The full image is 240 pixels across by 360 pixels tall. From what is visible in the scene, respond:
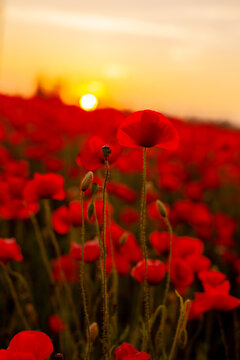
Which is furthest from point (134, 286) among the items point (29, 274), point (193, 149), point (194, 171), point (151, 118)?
point (194, 171)

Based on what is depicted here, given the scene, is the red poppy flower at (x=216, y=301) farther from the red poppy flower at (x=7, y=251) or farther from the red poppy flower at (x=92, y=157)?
the red poppy flower at (x=7, y=251)

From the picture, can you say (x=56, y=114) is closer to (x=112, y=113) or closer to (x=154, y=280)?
(x=112, y=113)

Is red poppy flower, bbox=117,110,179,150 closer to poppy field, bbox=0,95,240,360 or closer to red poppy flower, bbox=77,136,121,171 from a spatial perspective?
poppy field, bbox=0,95,240,360

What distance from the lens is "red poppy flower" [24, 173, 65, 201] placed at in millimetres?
1501

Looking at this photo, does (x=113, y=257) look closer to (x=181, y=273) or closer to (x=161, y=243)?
(x=161, y=243)

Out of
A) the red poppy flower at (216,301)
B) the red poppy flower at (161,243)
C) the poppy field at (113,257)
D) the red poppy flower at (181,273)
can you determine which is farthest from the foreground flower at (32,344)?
the red poppy flower at (161,243)

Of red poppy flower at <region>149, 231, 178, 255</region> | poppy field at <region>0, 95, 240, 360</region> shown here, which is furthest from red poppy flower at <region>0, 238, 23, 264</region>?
red poppy flower at <region>149, 231, 178, 255</region>

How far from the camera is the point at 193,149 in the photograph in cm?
560

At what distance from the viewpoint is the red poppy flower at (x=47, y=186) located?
1501mm

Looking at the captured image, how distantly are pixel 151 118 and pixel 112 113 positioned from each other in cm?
461

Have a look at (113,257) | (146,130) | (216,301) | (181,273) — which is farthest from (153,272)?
(146,130)

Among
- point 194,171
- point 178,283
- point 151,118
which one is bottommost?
point 194,171

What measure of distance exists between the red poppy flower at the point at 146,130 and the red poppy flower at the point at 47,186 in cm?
46

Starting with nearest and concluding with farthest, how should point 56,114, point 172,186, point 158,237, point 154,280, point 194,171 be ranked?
point 154,280 < point 158,237 < point 172,186 < point 56,114 < point 194,171
